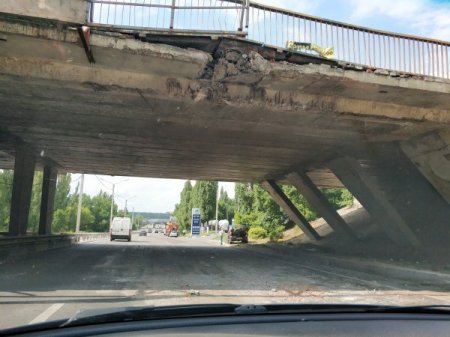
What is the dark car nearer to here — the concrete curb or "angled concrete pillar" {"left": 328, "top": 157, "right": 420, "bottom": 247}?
the concrete curb

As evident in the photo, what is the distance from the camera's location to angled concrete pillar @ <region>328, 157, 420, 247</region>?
72.8 ft

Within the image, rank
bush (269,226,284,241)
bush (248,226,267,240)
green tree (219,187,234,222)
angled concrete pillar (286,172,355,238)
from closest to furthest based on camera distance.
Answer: angled concrete pillar (286,172,355,238) → bush (269,226,284,241) → bush (248,226,267,240) → green tree (219,187,234,222)

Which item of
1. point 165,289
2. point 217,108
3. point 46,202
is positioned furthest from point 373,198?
point 46,202

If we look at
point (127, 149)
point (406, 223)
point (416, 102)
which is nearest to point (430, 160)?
point (416, 102)

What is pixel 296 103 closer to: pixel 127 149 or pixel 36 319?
pixel 36 319

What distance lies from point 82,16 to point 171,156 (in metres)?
15.2

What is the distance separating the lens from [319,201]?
1190 inches

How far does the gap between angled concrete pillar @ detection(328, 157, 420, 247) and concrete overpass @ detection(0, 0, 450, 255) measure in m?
0.07

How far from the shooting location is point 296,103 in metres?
14.8

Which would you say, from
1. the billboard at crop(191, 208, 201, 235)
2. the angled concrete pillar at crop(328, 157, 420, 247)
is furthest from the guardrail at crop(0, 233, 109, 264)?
the billboard at crop(191, 208, 201, 235)

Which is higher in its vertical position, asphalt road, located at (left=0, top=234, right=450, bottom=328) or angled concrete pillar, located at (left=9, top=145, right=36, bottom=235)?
angled concrete pillar, located at (left=9, top=145, right=36, bottom=235)

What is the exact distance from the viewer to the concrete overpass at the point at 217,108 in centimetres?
1211

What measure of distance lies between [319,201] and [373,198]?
7418mm

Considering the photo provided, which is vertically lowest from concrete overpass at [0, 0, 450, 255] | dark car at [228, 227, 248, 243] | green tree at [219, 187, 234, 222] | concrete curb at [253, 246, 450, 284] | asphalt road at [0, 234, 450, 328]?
asphalt road at [0, 234, 450, 328]
